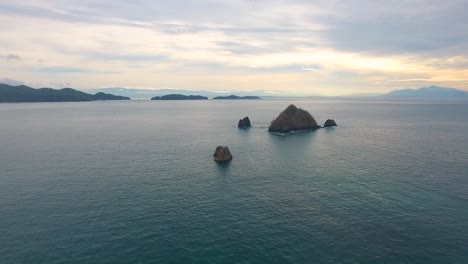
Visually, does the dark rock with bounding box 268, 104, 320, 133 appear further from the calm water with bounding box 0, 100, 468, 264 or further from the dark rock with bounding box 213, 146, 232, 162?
the dark rock with bounding box 213, 146, 232, 162

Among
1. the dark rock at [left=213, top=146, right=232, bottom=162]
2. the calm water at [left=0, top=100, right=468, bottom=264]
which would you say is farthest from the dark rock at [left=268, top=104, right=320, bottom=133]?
the dark rock at [left=213, top=146, right=232, bottom=162]

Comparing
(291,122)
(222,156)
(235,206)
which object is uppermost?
(291,122)

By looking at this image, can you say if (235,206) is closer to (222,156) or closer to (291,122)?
(222,156)

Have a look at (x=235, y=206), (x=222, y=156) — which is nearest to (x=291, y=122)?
(x=222, y=156)

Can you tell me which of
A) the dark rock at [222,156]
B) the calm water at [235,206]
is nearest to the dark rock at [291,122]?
the calm water at [235,206]

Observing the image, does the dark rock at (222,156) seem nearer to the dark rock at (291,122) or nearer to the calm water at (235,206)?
the calm water at (235,206)

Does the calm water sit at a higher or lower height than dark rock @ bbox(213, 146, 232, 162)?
lower

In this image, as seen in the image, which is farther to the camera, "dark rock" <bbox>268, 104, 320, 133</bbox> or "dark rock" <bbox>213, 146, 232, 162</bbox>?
"dark rock" <bbox>268, 104, 320, 133</bbox>
